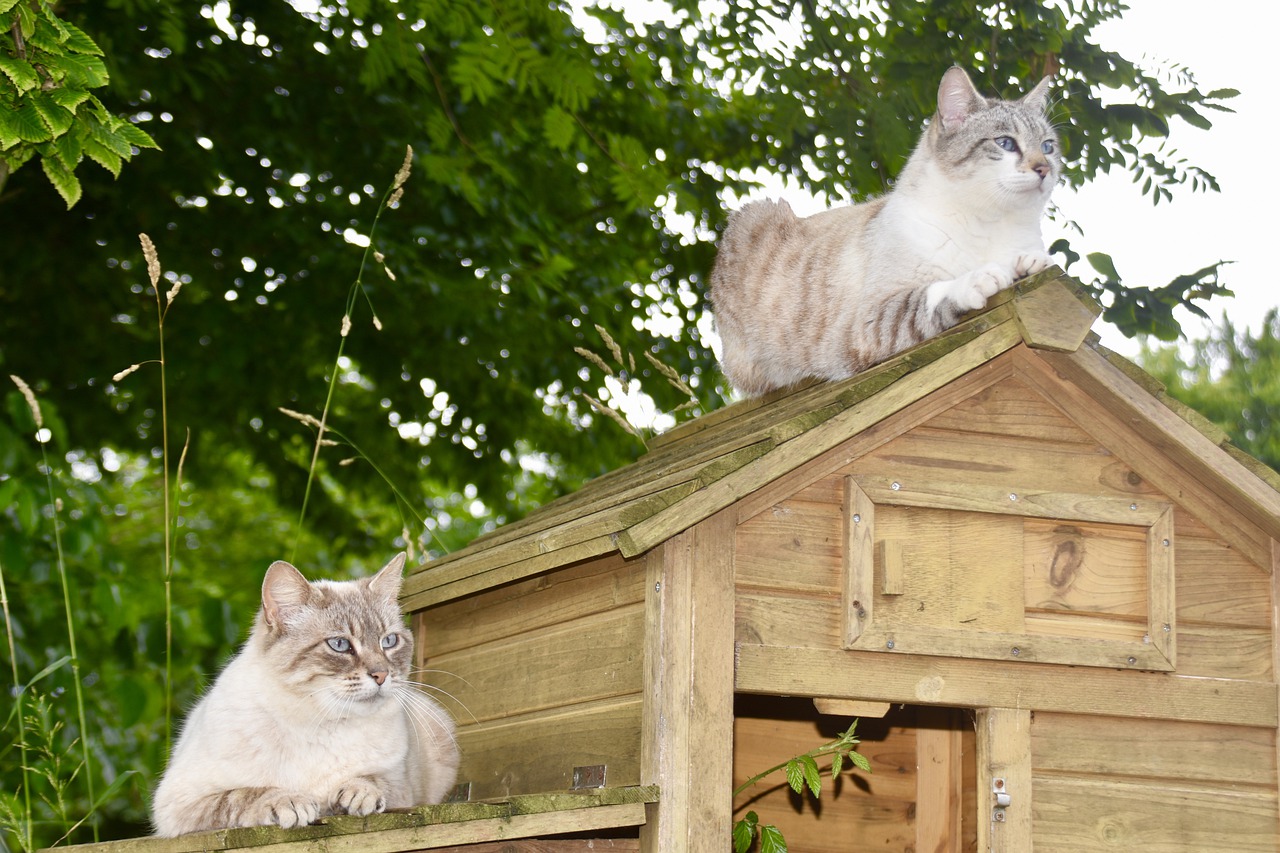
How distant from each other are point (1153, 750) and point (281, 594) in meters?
2.47

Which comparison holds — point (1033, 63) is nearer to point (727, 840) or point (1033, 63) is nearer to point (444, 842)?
point (727, 840)

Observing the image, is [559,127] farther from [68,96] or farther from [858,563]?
[858,563]

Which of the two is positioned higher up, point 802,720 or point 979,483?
point 979,483

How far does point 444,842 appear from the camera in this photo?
3043mm

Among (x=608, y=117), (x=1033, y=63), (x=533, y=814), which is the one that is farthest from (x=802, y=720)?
(x=608, y=117)

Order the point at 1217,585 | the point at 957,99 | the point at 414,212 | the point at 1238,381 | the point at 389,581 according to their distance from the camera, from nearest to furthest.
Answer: the point at 389,581 < the point at 1217,585 < the point at 957,99 < the point at 414,212 < the point at 1238,381

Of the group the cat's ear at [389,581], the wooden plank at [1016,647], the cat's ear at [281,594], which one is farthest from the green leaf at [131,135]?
the wooden plank at [1016,647]

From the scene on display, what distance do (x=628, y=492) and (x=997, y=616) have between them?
111cm

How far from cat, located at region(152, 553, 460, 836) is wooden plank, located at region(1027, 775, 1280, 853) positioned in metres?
1.78

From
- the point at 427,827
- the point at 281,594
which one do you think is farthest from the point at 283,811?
the point at 281,594

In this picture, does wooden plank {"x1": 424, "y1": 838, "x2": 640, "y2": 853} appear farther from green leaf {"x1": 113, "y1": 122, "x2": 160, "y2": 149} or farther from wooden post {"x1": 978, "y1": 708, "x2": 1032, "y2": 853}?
green leaf {"x1": 113, "y1": 122, "x2": 160, "y2": 149}

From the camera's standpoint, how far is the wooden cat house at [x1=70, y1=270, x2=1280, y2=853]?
3.36 metres

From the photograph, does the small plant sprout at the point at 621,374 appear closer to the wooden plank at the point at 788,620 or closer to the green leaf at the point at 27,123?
the wooden plank at the point at 788,620

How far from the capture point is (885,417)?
359 cm
